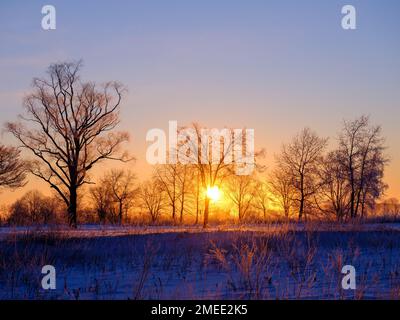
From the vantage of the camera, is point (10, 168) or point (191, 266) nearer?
point (191, 266)

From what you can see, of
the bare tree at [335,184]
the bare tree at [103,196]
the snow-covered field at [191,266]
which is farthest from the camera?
the bare tree at [103,196]

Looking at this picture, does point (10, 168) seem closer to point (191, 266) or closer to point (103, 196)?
Result: point (103, 196)

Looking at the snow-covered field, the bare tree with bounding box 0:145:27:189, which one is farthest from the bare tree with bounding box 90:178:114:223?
the snow-covered field

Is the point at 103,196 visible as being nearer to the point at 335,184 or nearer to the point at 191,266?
the point at 335,184

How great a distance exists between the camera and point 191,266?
38.0 ft

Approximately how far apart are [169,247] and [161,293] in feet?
20.0

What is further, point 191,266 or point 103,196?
point 103,196

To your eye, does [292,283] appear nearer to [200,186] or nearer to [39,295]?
[39,295]

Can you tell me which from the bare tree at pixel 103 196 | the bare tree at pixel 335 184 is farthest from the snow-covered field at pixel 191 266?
the bare tree at pixel 103 196

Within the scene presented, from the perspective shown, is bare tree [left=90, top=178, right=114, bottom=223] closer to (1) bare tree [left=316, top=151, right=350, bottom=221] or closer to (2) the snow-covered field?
(1) bare tree [left=316, top=151, right=350, bottom=221]

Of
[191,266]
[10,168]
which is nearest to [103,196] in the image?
[10,168]

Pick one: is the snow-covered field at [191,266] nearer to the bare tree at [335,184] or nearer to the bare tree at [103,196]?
the bare tree at [335,184]

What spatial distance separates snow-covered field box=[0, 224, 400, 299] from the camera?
8562 millimetres

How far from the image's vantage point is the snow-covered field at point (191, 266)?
8.56 meters
